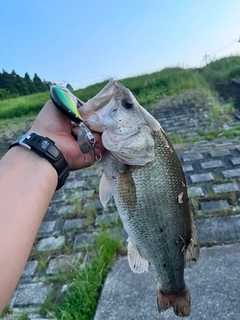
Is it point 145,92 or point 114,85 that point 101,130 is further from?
point 145,92

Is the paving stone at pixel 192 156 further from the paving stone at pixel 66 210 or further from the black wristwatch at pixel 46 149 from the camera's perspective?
the black wristwatch at pixel 46 149

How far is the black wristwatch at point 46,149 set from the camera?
1.48 metres

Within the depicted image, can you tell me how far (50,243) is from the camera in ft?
11.6

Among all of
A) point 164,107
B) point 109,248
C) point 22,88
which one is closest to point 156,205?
point 109,248

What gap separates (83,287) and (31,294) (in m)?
0.57

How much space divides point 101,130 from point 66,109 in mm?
207

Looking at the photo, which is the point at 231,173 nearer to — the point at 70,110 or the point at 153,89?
the point at 70,110

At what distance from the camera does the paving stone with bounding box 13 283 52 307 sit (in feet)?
8.97

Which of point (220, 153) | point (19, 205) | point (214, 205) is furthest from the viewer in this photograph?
point (220, 153)

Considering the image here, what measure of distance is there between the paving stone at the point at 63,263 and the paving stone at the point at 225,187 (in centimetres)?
178

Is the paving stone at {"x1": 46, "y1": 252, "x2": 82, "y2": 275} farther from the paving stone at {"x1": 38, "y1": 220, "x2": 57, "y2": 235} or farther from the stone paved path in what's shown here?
the paving stone at {"x1": 38, "y1": 220, "x2": 57, "y2": 235}

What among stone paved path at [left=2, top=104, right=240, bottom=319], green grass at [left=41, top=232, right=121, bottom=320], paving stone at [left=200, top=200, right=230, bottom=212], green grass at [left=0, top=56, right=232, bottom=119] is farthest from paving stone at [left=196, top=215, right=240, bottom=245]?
green grass at [left=0, top=56, right=232, bottom=119]

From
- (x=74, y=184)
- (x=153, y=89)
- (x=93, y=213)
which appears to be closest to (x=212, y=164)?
(x=93, y=213)

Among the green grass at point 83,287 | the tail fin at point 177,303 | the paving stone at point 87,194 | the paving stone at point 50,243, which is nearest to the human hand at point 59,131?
the tail fin at point 177,303
